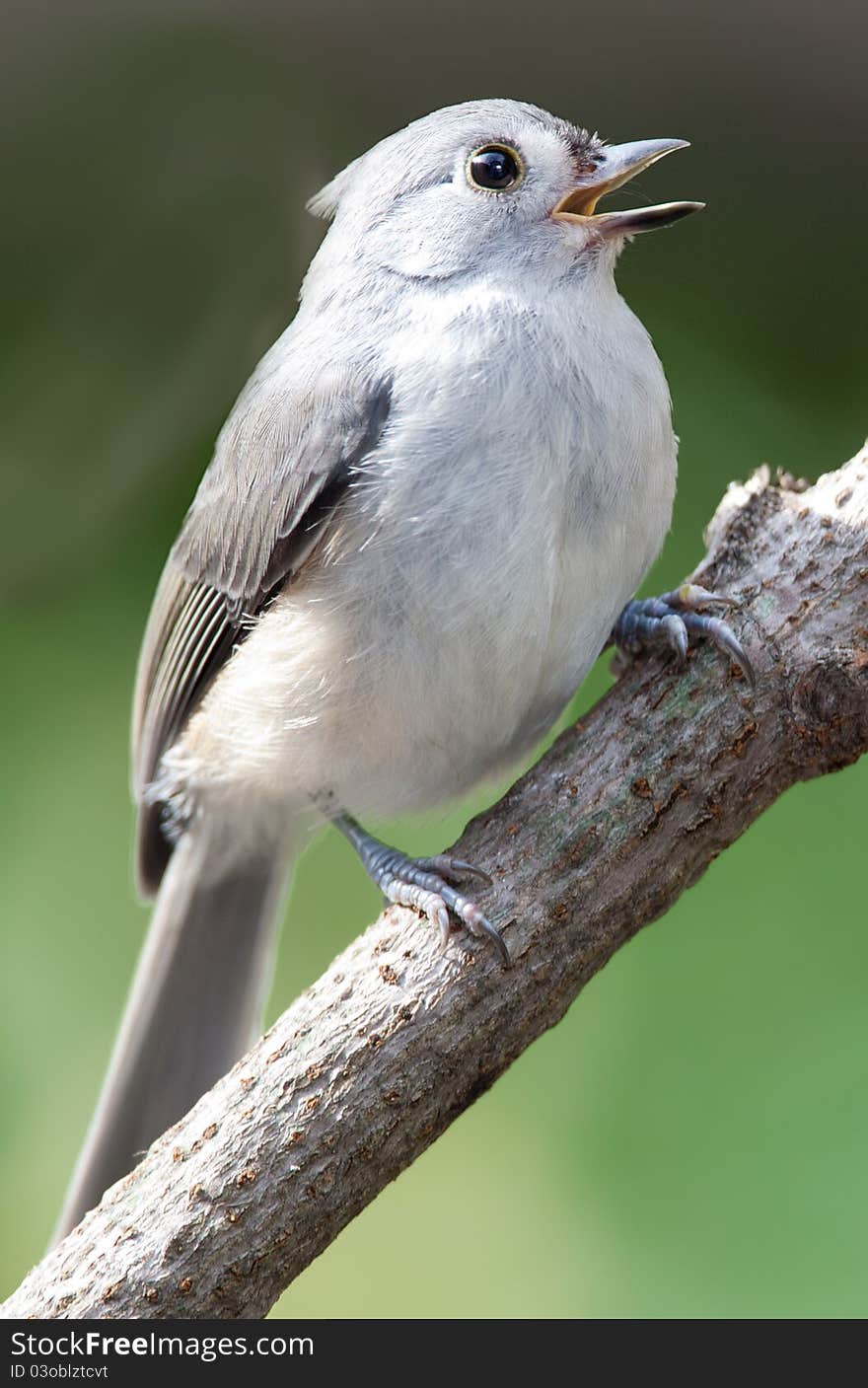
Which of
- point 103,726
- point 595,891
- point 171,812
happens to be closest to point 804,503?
point 595,891

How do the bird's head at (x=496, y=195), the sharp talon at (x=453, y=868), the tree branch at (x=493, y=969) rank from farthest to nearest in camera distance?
1. the bird's head at (x=496, y=195)
2. the sharp talon at (x=453, y=868)
3. the tree branch at (x=493, y=969)

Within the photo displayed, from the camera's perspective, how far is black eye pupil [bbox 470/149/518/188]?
6.07ft

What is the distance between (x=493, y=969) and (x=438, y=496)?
61 centimetres

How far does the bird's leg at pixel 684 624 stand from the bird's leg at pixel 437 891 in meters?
0.39

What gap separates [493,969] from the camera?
1.61 meters

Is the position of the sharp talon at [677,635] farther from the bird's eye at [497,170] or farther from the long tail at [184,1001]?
the long tail at [184,1001]

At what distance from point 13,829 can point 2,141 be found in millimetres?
1356

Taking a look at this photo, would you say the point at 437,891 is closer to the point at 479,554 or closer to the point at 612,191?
the point at 479,554

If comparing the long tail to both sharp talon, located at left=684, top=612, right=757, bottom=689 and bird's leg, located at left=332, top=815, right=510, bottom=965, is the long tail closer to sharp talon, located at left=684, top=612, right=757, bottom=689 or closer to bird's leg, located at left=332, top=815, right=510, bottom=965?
bird's leg, located at left=332, top=815, right=510, bottom=965

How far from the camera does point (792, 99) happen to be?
7.80 feet

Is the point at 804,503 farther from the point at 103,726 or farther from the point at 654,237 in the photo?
the point at 103,726

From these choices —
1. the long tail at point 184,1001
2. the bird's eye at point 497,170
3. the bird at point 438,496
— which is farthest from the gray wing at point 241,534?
the bird's eye at point 497,170

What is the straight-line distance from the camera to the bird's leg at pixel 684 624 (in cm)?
165

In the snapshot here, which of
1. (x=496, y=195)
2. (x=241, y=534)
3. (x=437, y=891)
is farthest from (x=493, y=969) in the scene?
(x=496, y=195)
